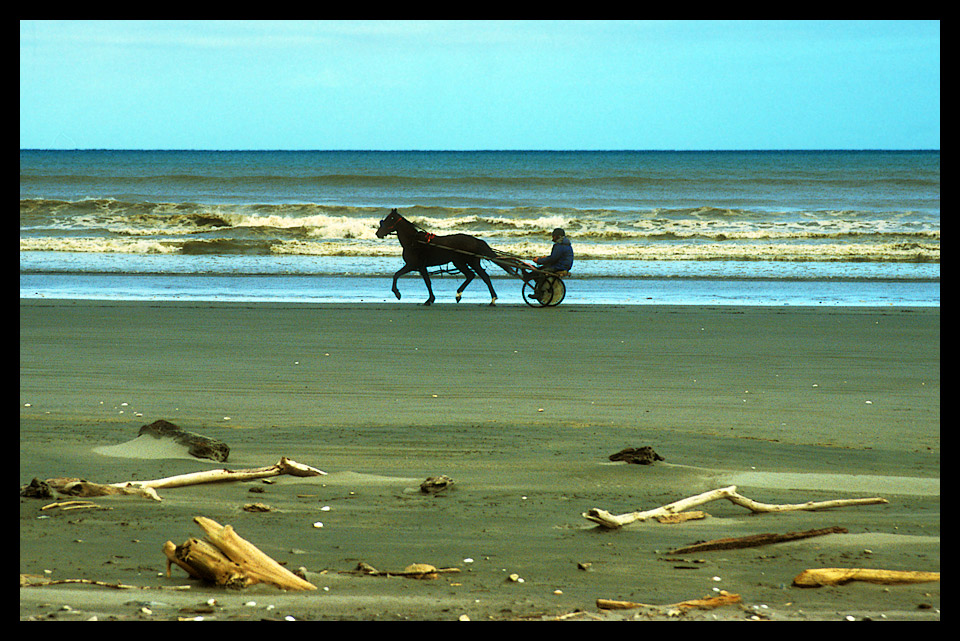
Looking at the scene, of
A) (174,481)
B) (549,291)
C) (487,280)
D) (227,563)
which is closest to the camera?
(227,563)

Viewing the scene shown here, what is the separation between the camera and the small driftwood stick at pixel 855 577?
12.6 ft

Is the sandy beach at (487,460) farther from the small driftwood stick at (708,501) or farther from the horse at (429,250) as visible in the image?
the horse at (429,250)

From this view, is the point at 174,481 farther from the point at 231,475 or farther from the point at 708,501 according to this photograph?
the point at 708,501

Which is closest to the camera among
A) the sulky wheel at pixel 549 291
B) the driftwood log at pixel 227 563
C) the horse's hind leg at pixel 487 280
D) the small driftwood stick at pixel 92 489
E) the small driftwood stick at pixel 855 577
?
the driftwood log at pixel 227 563

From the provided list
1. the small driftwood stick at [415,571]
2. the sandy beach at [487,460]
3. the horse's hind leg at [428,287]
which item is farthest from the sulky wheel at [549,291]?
the small driftwood stick at [415,571]

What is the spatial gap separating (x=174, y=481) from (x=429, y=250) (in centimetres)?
1101

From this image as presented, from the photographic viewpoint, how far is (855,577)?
12.7ft

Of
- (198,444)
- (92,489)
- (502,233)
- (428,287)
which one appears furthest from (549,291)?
(502,233)

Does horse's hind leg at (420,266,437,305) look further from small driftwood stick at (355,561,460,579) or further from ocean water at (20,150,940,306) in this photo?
small driftwood stick at (355,561,460,579)

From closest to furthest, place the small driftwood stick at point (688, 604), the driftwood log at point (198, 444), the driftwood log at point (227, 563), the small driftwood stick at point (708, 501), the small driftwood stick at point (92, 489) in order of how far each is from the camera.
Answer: the small driftwood stick at point (688, 604), the driftwood log at point (227, 563), the small driftwood stick at point (708, 501), the small driftwood stick at point (92, 489), the driftwood log at point (198, 444)

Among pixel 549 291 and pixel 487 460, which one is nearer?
pixel 487 460

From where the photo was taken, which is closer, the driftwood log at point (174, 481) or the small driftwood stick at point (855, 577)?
the small driftwood stick at point (855, 577)

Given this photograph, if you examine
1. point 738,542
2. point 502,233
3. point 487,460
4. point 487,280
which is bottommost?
point 487,460

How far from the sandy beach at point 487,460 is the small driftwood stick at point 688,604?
38 mm
